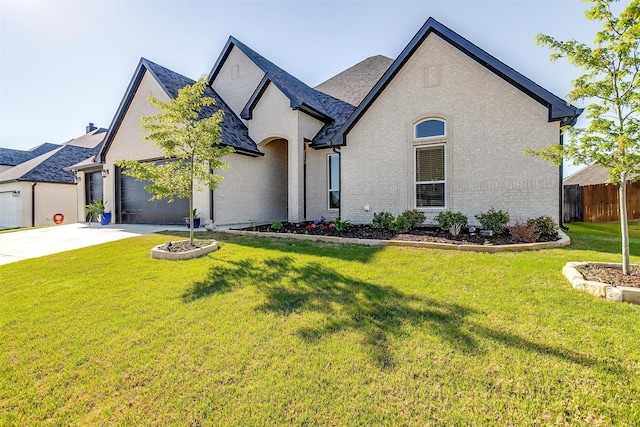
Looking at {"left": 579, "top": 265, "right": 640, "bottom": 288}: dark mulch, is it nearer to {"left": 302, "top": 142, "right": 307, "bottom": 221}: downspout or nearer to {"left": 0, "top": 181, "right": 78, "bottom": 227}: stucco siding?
{"left": 302, "top": 142, "right": 307, "bottom": 221}: downspout

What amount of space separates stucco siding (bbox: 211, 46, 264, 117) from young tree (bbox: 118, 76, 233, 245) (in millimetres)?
7278

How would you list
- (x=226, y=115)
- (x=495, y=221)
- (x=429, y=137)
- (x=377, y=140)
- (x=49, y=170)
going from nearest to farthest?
(x=495, y=221), (x=429, y=137), (x=377, y=140), (x=226, y=115), (x=49, y=170)

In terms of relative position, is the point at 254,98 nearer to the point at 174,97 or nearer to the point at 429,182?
the point at 174,97

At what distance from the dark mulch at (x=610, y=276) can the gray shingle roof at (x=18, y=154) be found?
127ft

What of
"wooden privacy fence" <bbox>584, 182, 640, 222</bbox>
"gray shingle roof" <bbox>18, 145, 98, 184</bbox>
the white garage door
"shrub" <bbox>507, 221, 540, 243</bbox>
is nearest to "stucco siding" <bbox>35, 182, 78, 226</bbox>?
"gray shingle roof" <bbox>18, 145, 98, 184</bbox>

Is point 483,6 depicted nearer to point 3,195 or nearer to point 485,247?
point 485,247

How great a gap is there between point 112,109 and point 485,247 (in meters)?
18.0

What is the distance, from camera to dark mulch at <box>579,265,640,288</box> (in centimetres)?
441

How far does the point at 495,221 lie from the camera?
8656mm

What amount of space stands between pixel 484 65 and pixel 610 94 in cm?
552

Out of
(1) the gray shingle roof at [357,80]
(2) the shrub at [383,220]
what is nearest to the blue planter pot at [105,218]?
(1) the gray shingle roof at [357,80]

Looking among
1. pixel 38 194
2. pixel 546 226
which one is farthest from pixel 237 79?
pixel 38 194

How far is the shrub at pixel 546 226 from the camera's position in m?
8.22

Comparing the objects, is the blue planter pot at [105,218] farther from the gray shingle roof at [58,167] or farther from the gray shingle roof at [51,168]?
the gray shingle roof at [58,167]
